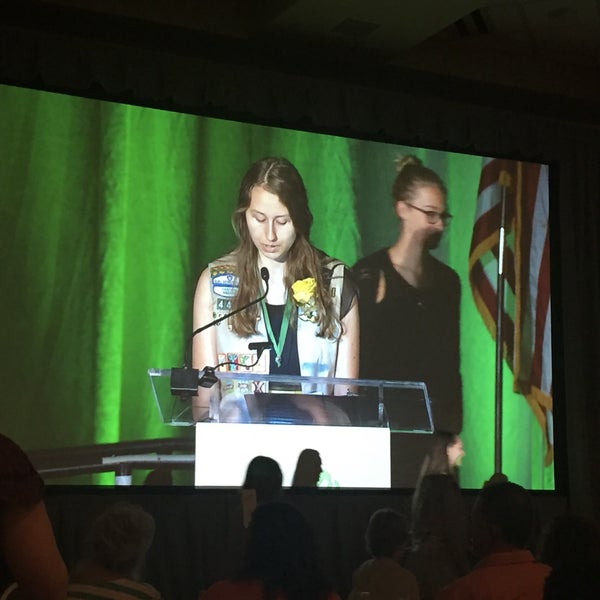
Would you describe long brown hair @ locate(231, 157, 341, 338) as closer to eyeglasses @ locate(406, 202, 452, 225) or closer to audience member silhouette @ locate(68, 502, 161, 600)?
eyeglasses @ locate(406, 202, 452, 225)

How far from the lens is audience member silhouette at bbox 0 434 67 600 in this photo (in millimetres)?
1234

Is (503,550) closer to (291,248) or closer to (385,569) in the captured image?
(385,569)

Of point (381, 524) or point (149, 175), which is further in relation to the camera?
point (149, 175)

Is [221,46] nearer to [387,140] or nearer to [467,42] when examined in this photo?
[387,140]

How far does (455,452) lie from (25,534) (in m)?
4.82

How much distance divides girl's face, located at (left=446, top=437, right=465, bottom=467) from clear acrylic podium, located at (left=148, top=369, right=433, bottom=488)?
27 cm

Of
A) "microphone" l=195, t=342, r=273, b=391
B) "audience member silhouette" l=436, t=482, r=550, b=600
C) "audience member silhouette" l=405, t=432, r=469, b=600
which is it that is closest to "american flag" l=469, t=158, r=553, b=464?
"microphone" l=195, t=342, r=273, b=391

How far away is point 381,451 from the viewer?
5.54 metres

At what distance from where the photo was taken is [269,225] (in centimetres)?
556

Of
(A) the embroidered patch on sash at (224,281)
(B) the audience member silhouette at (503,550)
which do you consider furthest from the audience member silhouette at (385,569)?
(A) the embroidered patch on sash at (224,281)

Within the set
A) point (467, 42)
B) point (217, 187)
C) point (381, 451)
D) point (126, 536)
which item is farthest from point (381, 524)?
point (467, 42)

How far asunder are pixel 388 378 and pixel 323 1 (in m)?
2.12

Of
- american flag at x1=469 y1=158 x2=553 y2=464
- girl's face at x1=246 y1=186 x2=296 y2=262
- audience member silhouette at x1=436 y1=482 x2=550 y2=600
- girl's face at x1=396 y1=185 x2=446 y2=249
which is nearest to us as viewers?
audience member silhouette at x1=436 y1=482 x2=550 y2=600

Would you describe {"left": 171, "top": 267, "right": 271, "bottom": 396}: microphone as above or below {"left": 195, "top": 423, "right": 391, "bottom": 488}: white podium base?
above
